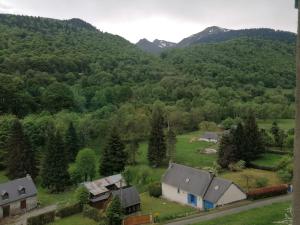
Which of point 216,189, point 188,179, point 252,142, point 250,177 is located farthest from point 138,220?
point 252,142

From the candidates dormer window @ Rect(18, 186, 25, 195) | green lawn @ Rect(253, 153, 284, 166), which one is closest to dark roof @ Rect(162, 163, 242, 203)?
dormer window @ Rect(18, 186, 25, 195)

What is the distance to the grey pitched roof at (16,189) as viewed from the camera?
46047 millimetres

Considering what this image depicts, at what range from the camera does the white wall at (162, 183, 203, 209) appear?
43.7m

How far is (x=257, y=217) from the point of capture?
3581 centimetres

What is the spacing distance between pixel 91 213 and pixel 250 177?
20348 mm

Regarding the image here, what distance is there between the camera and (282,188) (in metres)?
44.3

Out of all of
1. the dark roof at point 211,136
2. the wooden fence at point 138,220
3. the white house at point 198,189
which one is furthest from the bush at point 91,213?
the dark roof at point 211,136

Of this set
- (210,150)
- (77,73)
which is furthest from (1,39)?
(210,150)

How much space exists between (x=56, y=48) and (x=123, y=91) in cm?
4682

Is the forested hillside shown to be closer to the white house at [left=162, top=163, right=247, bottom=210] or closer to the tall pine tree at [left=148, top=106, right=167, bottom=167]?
the tall pine tree at [left=148, top=106, right=167, bottom=167]

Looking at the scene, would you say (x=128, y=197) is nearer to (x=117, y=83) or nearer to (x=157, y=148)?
(x=157, y=148)

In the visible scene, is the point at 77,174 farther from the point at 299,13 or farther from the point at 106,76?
the point at 106,76

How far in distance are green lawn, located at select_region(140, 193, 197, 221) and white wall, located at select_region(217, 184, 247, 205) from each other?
3.00 meters

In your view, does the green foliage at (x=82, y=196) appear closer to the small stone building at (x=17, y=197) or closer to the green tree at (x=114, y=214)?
the small stone building at (x=17, y=197)
